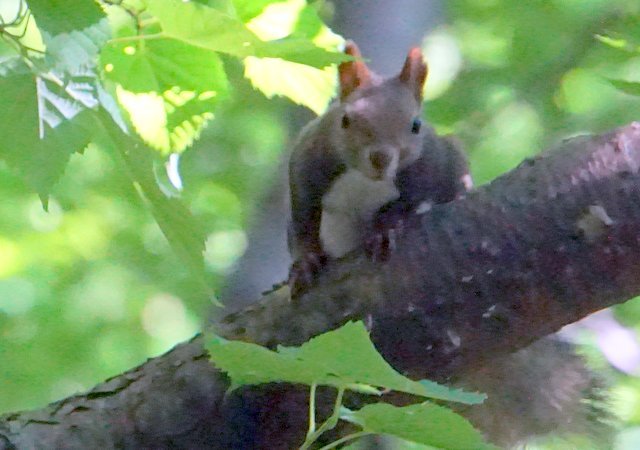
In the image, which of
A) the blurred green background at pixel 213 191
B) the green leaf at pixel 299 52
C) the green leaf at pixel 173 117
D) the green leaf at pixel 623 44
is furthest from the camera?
the blurred green background at pixel 213 191

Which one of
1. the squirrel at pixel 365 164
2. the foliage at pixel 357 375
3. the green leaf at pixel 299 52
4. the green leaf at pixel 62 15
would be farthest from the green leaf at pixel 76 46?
the squirrel at pixel 365 164

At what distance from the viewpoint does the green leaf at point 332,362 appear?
456mm

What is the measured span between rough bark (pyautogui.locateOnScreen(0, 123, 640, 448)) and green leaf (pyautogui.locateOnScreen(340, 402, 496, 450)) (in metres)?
0.37

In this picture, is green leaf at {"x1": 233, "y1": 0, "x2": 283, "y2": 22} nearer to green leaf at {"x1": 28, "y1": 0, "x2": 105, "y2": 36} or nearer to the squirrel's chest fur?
green leaf at {"x1": 28, "y1": 0, "x2": 105, "y2": 36}

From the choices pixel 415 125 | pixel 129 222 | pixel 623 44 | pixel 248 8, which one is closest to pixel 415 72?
pixel 415 125

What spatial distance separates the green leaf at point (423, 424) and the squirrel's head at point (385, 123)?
759 mm

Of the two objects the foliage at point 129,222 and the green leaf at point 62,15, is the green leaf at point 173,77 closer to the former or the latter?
the foliage at point 129,222

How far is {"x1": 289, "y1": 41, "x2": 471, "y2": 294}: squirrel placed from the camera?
1.28 m

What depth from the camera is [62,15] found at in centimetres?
57

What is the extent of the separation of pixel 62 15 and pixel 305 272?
546 mm

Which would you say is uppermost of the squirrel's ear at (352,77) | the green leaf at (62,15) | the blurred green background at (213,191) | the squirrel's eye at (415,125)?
the blurred green background at (213,191)

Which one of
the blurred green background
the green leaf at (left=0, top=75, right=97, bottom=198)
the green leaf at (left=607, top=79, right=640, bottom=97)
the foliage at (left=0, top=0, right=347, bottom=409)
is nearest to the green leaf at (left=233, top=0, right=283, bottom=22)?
the foliage at (left=0, top=0, right=347, bottom=409)

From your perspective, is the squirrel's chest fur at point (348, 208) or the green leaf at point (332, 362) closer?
the green leaf at point (332, 362)

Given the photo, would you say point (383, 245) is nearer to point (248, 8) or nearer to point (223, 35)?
point (248, 8)
